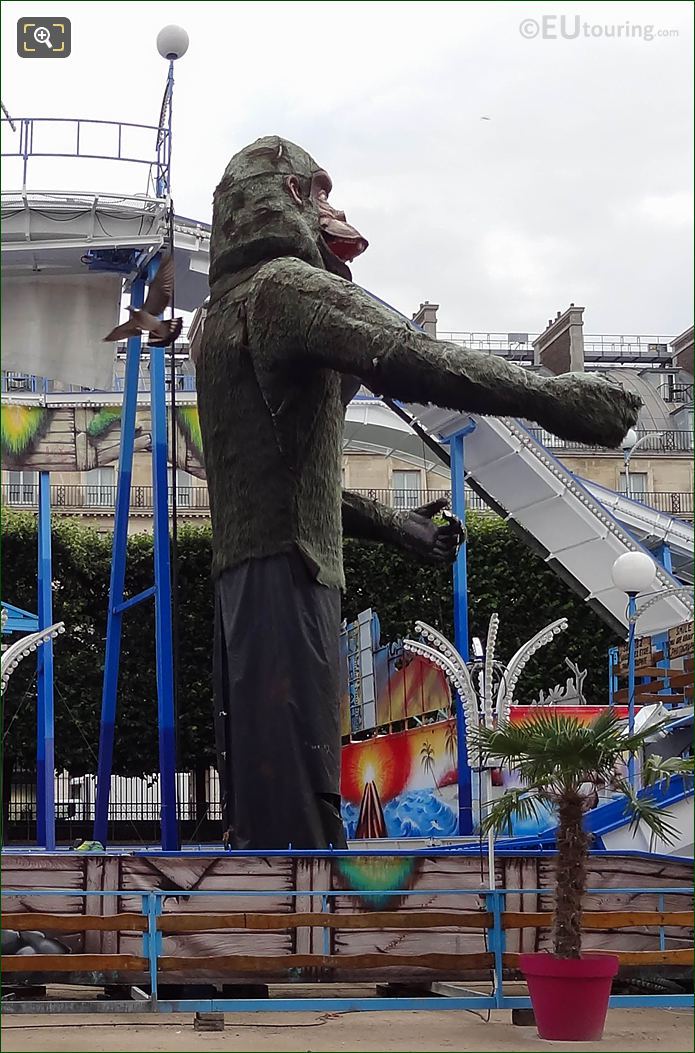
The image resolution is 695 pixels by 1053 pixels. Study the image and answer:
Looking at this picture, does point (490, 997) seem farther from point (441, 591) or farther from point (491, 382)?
point (441, 591)

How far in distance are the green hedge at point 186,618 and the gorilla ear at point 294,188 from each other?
59.2 feet

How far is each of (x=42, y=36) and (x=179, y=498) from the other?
35578 mm

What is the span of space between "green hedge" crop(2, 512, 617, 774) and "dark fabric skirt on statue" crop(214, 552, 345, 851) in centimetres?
1760

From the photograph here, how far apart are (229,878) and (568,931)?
6.44ft

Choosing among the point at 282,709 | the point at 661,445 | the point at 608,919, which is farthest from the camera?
the point at 661,445

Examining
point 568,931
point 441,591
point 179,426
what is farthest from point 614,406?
point 441,591

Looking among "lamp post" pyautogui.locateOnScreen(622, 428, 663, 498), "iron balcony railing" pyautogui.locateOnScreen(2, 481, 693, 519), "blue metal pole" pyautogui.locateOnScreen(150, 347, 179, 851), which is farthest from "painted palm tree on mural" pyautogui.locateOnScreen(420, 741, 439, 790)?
"iron balcony railing" pyautogui.locateOnScreen(2, 481, 693, 519)

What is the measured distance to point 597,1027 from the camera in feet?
23.0

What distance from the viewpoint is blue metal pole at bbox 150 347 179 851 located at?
13.4 m

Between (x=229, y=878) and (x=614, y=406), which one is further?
(x=229, y=878)

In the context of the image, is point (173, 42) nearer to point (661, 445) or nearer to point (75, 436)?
point (75, 436)

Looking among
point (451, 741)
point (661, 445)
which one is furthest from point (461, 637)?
point (661, 445)

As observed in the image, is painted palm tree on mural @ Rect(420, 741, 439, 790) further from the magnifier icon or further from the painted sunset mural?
the magnifier icon

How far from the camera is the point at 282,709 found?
826 centimetres
